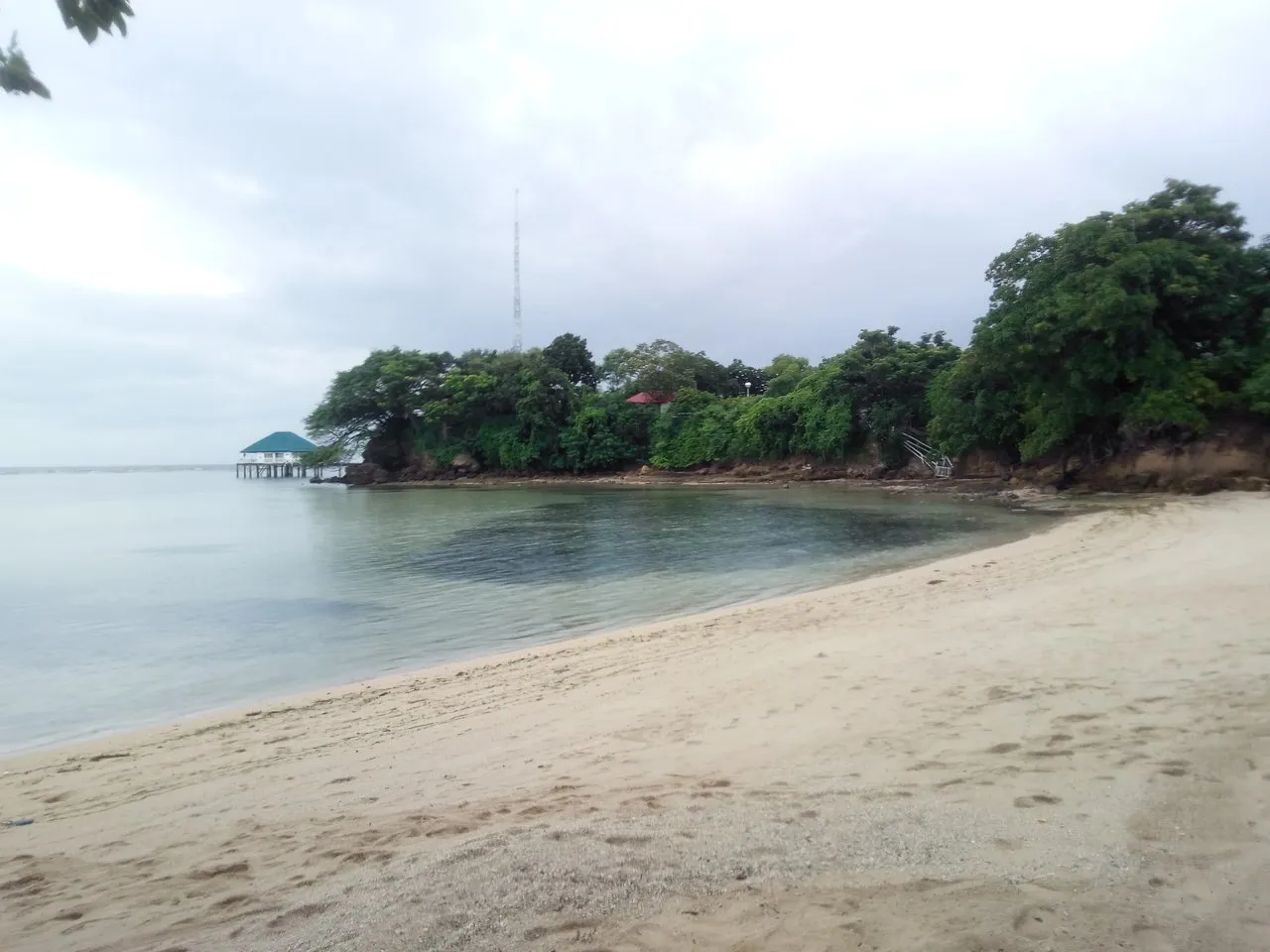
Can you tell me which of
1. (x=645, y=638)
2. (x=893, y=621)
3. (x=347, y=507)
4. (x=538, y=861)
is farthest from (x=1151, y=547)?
(x=347, y=507)

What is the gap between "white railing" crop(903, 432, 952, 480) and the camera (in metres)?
39.1

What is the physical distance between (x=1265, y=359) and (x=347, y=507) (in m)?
37.8

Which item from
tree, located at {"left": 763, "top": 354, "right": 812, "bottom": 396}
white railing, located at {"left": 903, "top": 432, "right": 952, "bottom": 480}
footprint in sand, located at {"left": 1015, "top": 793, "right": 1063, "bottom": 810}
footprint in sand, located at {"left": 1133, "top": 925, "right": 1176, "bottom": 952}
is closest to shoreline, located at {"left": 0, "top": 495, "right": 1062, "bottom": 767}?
footprint in sand, located at {"left": 1015, "top": 793, "right": 1063, "bottom": 810}

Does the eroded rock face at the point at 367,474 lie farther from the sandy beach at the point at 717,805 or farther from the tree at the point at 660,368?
the sandy beach at the point at 717,805

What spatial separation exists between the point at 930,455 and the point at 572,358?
31.7 m

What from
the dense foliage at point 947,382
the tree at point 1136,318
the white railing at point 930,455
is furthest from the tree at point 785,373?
the tree at point 1136,318

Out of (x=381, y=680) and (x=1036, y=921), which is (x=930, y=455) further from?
(x=1036, y=921)

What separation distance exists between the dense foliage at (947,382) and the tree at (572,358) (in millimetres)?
166

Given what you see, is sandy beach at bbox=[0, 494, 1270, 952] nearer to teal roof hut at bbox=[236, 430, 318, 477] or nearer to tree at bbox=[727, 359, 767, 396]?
tree at bbox=[727, 359, 767, 396]

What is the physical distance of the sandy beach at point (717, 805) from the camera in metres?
2.72

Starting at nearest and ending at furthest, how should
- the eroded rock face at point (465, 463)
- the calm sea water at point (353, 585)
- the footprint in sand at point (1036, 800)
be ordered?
the footprint in sand at point (1036, 800) → the calm sea water at point (353, 585) → the eroded rock face at point (465, 463)

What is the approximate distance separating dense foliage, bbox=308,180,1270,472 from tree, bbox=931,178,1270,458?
6 cm

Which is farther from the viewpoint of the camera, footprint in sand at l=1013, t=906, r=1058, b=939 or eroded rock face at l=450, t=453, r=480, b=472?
eroded rock face at l=450, t=453, r=480, b=472

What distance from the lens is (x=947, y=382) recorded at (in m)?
35.4
